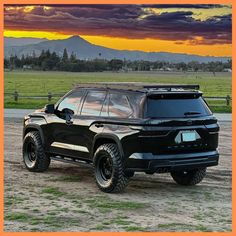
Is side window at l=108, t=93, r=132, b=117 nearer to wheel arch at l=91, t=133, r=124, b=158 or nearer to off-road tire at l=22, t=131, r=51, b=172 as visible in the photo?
wheel arch at l=91, t=133, r=124, b=158

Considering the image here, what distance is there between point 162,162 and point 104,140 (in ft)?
3.76

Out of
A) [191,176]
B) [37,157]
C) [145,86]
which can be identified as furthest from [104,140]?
[37,157]

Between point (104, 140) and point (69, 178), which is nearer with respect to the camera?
point (104, 140)

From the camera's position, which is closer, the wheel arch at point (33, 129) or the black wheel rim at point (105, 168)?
the black wheel rim at point (105, 168)

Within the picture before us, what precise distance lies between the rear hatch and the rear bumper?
0.26 feet

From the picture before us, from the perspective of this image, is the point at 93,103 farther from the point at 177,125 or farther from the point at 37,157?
the point at 37,157

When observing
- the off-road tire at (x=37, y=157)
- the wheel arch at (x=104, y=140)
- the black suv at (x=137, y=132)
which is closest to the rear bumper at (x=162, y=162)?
the black suv at (x=137, y=132)

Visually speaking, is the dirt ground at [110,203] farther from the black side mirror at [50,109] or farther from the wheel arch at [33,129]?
the black side mirror at [50,109]

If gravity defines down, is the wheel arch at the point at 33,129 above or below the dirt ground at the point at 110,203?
above

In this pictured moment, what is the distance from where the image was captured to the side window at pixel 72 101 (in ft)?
31.8

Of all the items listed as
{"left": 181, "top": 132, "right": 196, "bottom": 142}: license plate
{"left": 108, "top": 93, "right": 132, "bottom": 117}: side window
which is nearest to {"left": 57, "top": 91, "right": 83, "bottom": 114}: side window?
{"left": 108, "top": 93, "right": 132, "bottom": 117}: side window

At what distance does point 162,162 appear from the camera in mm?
8195

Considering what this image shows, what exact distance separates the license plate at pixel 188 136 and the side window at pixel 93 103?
1519 mm

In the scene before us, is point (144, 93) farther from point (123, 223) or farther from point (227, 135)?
point (227, 135)
